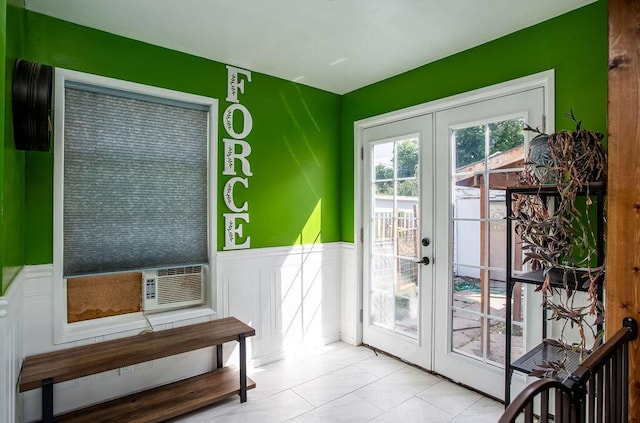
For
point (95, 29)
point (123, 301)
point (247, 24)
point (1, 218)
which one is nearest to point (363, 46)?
point (247, 24)

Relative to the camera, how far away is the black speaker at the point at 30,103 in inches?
69.7

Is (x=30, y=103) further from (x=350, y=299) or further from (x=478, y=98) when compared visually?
(x=350, y=299)

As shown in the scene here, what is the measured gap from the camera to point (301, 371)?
311 cm

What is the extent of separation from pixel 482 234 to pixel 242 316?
6.64 ft

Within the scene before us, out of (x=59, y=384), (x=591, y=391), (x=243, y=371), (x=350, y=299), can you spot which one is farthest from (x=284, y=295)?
(x=591, y=391)

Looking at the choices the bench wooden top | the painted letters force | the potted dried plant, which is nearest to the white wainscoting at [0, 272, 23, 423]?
the bench wooden top

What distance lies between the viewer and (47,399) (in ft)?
6.46

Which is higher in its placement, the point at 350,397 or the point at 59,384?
the point at 59,384

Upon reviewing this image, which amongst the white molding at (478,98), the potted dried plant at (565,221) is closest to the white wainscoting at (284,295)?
→ the white molding at (478,98)

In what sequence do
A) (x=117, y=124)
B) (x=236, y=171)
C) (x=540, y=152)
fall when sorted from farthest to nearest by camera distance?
(x=236, y=171)
(x=117, y=124)
(x=540, y=152)

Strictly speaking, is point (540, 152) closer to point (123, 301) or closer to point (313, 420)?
point (313, 420)

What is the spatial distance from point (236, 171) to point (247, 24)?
113 centimetres

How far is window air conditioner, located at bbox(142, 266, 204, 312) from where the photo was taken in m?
2.75

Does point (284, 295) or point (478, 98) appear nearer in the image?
point (478, 98)
